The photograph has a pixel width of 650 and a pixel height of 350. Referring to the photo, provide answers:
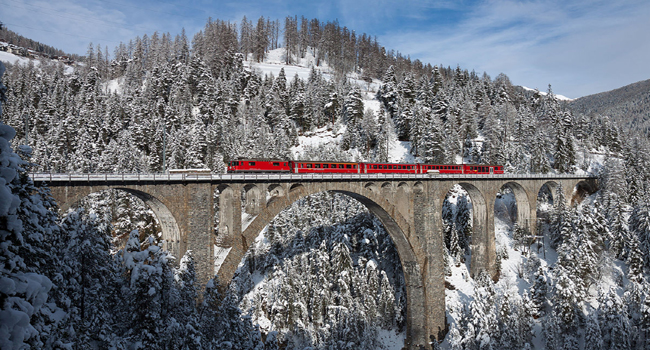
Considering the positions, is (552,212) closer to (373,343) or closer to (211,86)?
(373,343)

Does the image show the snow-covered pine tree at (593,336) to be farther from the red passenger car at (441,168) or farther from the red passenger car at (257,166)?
the red passenger car at (257,166)

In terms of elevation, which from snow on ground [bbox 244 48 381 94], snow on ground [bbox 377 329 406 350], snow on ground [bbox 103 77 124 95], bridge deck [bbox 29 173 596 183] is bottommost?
snow on ground [bbox 377 329 406 350]

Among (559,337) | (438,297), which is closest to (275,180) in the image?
(438,297)

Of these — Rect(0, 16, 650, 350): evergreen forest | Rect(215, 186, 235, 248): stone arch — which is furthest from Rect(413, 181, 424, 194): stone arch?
Rect(215, 186, 235, 248): stone arch

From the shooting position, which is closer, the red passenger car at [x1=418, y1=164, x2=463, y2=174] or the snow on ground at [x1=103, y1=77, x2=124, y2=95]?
the red passenger car at [x1=418, y1=164, x2=463, y2=174]

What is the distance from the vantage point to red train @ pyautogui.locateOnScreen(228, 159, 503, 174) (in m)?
26.1

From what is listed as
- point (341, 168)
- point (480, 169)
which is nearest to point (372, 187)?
point (341, 168)

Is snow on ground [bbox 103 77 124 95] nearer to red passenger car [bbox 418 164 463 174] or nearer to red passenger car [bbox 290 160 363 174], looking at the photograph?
red passenger car [bbox 290 160 363 174]

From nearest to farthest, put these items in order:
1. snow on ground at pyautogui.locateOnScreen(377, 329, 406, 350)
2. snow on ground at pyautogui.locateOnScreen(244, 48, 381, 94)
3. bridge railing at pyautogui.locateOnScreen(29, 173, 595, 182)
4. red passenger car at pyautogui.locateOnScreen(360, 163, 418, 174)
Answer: bridge railing at pyautogui.locateOnScreen(29, 173, 595, 182), red passenger car at pyautogui.locateOnScreen(360, 163, 418, 174), snow on ground at pyautogui.locateOnScreen(377, 329, 406, 350), snow on ground at pyautogui.locateOnScreen(244, 48, 381, 94)

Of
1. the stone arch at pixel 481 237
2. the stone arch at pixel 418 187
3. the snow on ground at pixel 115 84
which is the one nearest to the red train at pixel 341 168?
the stone arch at pixel 418 187

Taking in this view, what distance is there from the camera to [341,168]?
102 feet

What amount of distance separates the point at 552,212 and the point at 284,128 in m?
51.3

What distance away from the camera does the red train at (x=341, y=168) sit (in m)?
26.1

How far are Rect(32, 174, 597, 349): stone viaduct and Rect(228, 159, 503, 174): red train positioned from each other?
4.40 ft
